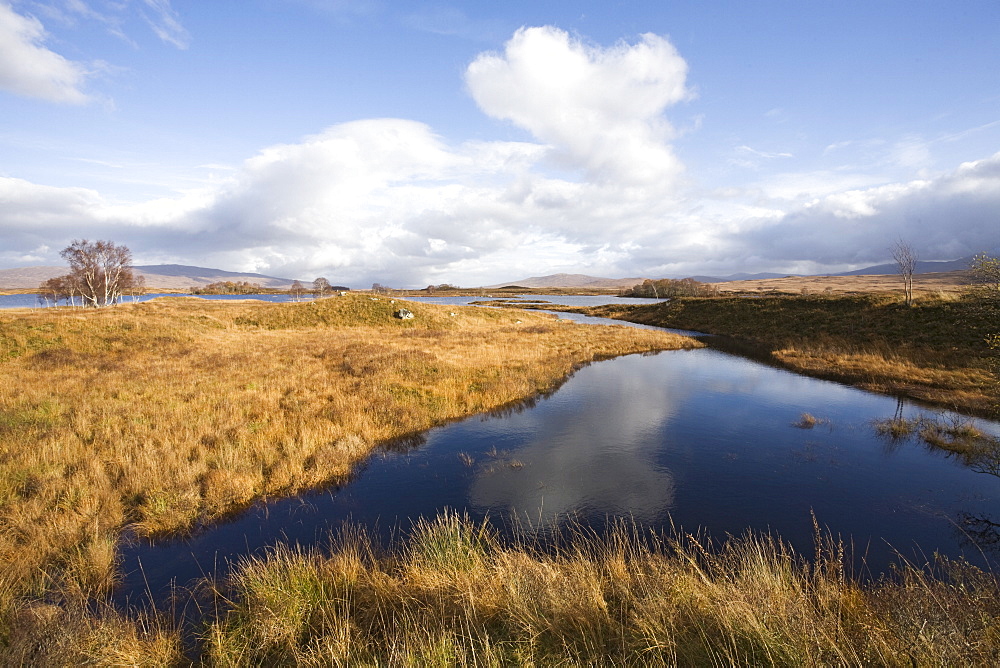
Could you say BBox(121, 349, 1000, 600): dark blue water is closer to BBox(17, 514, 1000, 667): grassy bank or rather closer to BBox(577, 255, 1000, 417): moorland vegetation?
BBox(17, 514, 1000, 667): grassy bank

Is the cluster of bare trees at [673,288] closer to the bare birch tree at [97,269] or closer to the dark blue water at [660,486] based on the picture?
the dark blue water at [660,486]

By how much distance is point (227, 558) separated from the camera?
8.49m

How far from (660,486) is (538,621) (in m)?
8.11

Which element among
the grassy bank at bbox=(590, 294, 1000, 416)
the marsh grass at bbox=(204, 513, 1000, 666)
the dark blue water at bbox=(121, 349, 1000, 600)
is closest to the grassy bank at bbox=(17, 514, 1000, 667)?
the marsh grass at bbox=(204, 513, 1000, 666)

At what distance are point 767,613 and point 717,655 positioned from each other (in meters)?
1.10

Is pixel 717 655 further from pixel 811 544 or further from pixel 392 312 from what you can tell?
pixel 392 312

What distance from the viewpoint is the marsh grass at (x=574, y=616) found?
4414 millimetres

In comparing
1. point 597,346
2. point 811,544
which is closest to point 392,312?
point 597,346

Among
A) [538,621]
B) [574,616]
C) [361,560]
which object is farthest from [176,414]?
[574,616]

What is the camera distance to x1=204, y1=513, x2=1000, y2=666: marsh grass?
4414 mm

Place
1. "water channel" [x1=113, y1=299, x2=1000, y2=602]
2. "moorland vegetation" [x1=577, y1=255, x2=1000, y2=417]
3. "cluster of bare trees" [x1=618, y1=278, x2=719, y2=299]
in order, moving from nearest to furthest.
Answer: "water channel" [x1=113, y1=299, x2=1000, y2=602] → "moorland vegetation" [x1=577, y1=255, x2=1000, y2=417] → "cluster of bare trees" [x1=618, y1=278, x2=719, y2=299]

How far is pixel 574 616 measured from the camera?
543cm

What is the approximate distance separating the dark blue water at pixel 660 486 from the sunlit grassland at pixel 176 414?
1135 millimetres

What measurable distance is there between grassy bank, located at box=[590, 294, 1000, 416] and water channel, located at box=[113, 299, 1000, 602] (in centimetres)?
539
